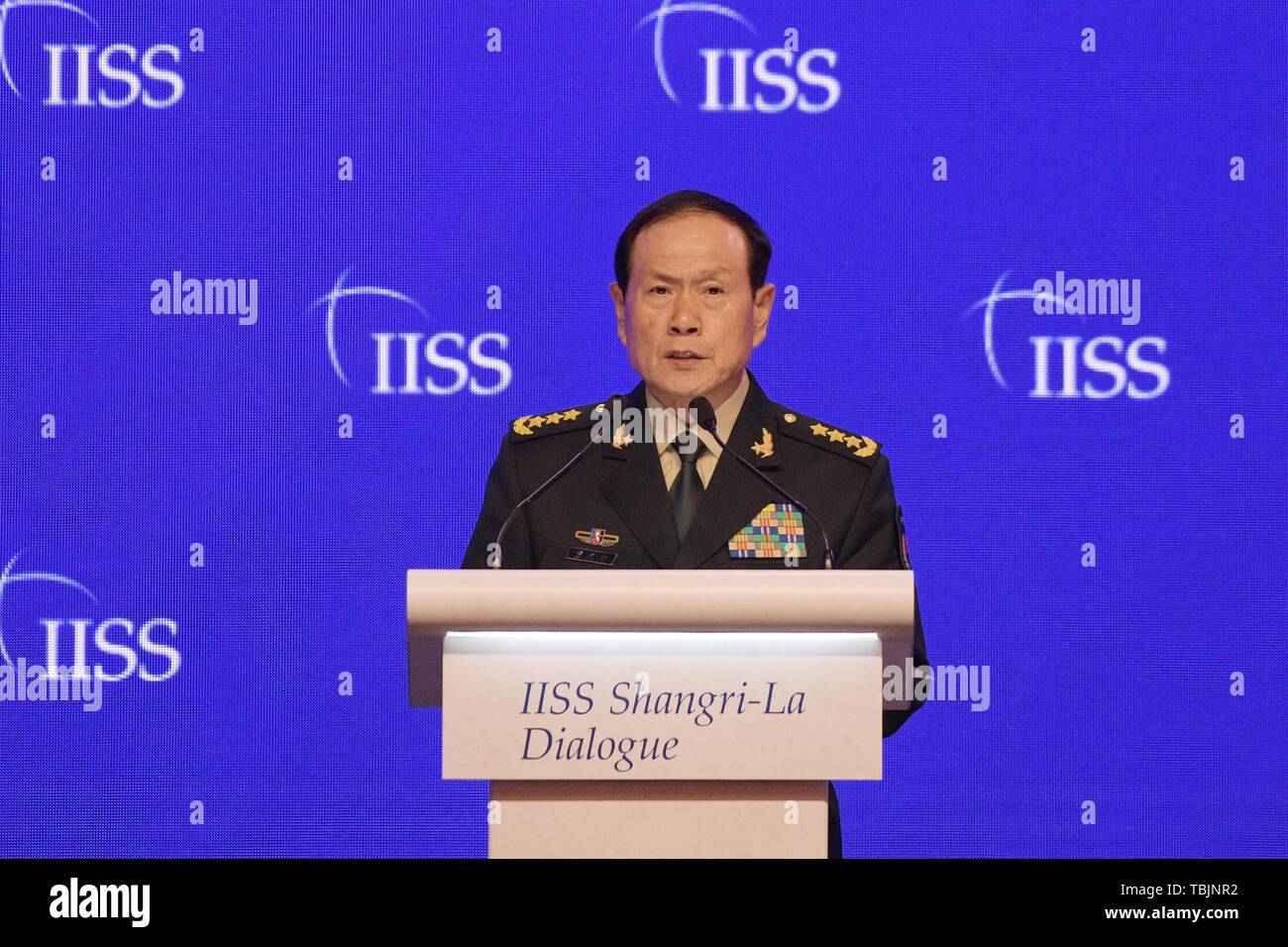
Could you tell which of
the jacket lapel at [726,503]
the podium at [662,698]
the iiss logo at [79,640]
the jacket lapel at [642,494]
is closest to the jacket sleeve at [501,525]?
the jacket lapel at [642,494]

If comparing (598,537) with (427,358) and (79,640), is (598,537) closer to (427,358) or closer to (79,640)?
(427,358)

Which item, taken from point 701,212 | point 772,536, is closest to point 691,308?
point 701,212

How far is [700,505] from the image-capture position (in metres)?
3.23

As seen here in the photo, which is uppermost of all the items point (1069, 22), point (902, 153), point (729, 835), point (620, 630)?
point (1069, 22)

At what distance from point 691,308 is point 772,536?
44cm

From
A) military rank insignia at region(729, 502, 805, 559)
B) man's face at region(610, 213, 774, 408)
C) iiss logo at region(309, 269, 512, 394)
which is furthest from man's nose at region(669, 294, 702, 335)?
iiss logo at region(309, 269, 512, 394)

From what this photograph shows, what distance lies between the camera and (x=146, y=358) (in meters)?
4.25

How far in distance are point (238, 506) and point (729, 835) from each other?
80.9 inches

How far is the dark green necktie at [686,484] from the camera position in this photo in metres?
3.24

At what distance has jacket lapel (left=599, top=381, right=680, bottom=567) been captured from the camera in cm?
319

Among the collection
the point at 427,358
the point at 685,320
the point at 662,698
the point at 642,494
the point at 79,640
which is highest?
the point at 427,358

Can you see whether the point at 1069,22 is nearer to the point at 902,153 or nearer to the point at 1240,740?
the point at 902,153

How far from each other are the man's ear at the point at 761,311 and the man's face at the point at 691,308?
4 centimetres

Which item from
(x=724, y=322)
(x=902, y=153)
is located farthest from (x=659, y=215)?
(x=902, y=153)
